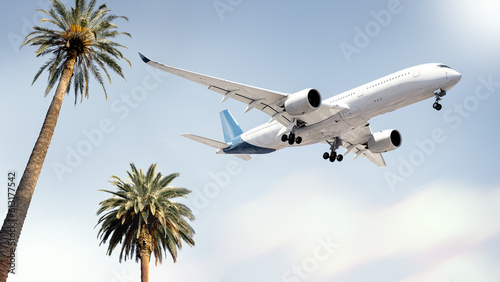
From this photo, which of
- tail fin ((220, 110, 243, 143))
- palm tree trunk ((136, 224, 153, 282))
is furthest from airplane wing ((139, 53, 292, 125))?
palm tree trunk ((136, 224, 153, 282))

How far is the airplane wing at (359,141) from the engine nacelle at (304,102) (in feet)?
21.8

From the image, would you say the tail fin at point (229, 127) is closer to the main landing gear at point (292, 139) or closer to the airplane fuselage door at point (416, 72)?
the main landing gear at point (292, 139)

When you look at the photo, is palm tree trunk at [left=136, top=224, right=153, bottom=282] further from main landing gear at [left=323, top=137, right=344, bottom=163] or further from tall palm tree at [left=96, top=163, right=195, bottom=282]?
main landing gear at [left=323, top=137, right=344, bottom=163]

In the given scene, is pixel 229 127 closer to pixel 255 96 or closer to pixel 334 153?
pixel 334 153

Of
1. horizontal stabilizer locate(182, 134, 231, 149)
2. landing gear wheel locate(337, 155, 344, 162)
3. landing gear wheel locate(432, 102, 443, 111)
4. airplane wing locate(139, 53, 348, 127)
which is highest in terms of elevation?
horizontal stabilizer locate(182, 134, 231, 149)

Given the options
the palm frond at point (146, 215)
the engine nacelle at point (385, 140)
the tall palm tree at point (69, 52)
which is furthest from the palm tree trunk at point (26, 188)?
the engine nacelle at point (385, 140)

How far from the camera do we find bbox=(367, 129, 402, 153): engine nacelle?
37.5 m

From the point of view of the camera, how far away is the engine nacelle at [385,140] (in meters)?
37.5

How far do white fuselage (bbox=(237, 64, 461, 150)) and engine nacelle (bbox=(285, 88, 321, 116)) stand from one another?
1.14 m

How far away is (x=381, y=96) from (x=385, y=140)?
832 centimetres

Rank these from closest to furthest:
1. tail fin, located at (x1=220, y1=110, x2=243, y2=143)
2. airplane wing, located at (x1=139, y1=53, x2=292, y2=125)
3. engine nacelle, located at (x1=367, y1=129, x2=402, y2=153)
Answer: airplane wing, located at (x1=139, y1=53, x2=292, y2=125) → engine nacelle, located at (x1=367, y1=129, x2=402, y2=153) → tail fin, located at (x1=220, y1=110, x2=243, y2=143)

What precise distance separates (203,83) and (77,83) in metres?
8.01

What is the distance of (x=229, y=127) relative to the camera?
45844mm

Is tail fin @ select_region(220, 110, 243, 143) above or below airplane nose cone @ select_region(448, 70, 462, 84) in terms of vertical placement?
above
